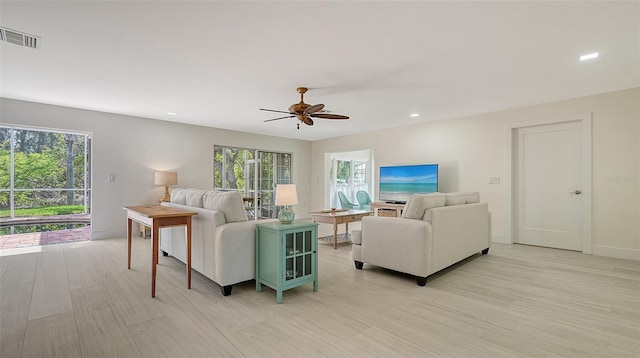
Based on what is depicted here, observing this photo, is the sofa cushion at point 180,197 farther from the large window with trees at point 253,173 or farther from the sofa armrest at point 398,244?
the large window with trees at point 253,173

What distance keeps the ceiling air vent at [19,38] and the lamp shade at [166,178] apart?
313cm

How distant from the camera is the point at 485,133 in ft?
17.2

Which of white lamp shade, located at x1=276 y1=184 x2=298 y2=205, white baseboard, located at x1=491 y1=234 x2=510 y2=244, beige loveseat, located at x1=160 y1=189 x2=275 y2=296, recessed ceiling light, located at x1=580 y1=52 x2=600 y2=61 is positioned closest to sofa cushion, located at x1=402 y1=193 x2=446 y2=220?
white lamp shade, located at x1=276 y1=184 x2=298 y2=205

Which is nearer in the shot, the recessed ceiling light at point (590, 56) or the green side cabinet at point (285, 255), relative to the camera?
the green side cabinet at point (285, 255)

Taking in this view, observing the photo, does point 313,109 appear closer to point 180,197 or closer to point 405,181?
point 180,197

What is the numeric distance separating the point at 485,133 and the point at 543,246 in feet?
6.84

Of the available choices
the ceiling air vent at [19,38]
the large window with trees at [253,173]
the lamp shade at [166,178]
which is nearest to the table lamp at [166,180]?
the lamp shade at [166,178]

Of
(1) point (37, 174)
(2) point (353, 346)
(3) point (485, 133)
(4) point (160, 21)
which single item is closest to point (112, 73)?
(4) point (160, 21)

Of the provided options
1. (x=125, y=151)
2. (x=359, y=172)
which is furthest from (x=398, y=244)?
(x=359, y=172)

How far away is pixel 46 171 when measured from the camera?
6.56 meters

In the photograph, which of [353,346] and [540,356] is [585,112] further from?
[353,346]

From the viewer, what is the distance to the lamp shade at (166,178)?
5.55 meters

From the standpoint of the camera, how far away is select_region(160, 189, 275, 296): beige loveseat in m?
2.65

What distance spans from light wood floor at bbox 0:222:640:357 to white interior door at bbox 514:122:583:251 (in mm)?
Answer: 1044
